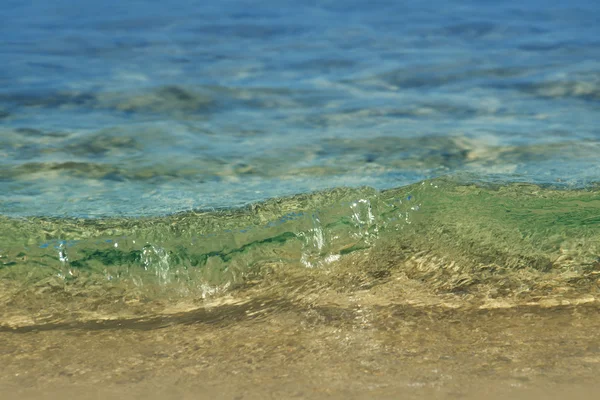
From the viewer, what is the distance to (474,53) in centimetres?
731

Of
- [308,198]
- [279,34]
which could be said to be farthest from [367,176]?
[279,34]

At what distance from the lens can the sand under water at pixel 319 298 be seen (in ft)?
8.61

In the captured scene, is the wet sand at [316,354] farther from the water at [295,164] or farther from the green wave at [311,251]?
the green wave at [311,251]

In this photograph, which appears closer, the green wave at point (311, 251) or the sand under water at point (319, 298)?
the sand under water at point (319, 298)

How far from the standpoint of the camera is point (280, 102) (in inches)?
239

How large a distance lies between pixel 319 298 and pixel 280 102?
3009 millimetres

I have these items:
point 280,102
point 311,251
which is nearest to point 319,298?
point 311,251

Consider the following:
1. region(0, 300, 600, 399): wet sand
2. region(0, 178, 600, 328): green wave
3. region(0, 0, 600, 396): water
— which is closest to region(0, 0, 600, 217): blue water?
region(0, 0, 600, 396): water

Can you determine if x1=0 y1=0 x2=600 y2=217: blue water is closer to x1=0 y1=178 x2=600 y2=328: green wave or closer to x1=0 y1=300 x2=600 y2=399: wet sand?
x1=0 y1=178 x2=600 y2=328: green wave

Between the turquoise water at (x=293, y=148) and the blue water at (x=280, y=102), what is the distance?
0.02 m

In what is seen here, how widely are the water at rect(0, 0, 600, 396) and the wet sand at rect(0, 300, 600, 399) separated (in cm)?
4

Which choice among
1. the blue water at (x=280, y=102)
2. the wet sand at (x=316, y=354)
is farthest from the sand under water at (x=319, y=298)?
the blue water at (x=280, y=102)

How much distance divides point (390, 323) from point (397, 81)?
3774mm

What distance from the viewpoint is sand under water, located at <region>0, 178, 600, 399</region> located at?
2.62 m
